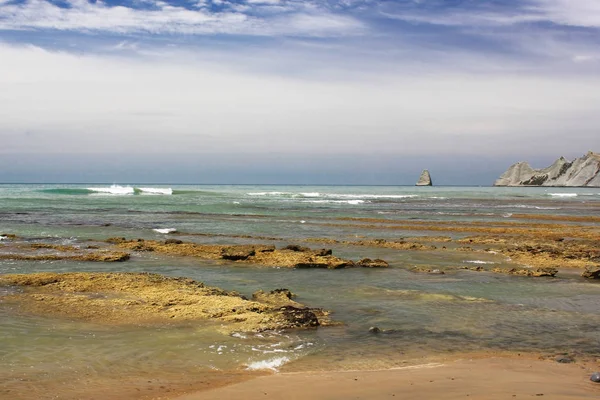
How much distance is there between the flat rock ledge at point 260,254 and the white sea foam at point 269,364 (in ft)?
25.1

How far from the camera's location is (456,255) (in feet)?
58.5

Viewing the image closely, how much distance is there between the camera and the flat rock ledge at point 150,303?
823 cm

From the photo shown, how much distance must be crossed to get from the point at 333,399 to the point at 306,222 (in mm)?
26532

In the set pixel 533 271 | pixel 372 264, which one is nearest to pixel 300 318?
pixel 372 264

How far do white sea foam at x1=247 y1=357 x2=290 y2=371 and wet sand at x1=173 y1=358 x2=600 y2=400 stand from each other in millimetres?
303

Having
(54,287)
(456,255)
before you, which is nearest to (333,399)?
(54,287)

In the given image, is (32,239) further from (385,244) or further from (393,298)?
(393,298)

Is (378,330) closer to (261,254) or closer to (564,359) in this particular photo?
(564,359)

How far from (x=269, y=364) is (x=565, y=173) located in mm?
189516

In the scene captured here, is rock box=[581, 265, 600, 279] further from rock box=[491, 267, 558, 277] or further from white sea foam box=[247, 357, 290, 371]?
white sea foam box=[247, 357, 290, 371]

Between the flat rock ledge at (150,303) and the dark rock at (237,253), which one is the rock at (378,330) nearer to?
the flat rock ledge at (150,303)

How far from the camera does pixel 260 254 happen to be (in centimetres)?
1553

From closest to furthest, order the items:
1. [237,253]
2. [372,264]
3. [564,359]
Answer: [564,359] → [372,264] → [237,253]

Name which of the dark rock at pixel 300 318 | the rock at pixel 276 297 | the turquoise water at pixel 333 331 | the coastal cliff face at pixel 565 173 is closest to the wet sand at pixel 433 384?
the turquoise water at pixel 333 331
